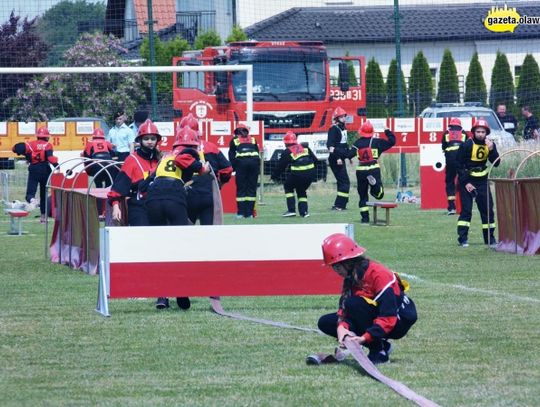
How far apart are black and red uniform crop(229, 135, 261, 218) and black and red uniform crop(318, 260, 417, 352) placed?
16743 mm

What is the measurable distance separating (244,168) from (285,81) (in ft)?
29.8

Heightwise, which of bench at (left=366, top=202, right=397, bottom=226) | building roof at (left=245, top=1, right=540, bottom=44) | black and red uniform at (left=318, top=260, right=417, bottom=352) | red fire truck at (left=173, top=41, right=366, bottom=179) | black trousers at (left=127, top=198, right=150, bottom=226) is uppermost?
building roof at (left=245, top=1, right=540, bottom=44)

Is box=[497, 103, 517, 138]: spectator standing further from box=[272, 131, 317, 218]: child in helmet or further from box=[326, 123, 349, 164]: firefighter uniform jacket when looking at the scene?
box=[272, 131, 317, 218]: child in helmet

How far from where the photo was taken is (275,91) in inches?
1383

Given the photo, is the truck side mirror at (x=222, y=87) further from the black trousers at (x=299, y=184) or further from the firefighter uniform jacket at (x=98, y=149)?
the black trousers at (x=299, y=184)

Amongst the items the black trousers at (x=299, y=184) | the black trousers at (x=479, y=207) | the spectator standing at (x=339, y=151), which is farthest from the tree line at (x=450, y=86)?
the black trousers at (x=479, y=207)

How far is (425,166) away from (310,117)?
25.8 feet

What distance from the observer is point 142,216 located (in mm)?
14125

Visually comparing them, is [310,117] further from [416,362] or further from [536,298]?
[416,362]

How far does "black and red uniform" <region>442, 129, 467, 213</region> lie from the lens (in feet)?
83.9

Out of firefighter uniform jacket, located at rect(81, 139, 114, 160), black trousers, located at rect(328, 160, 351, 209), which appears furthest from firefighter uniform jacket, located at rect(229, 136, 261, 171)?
firefighter uniform jacket, located at rect(81, 139, 114, 160)

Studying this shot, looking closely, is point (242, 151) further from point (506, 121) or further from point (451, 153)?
point (506, 121)

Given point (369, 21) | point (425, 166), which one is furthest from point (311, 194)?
point (369, 21)

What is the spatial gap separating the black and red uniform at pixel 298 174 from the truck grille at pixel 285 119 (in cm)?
831
